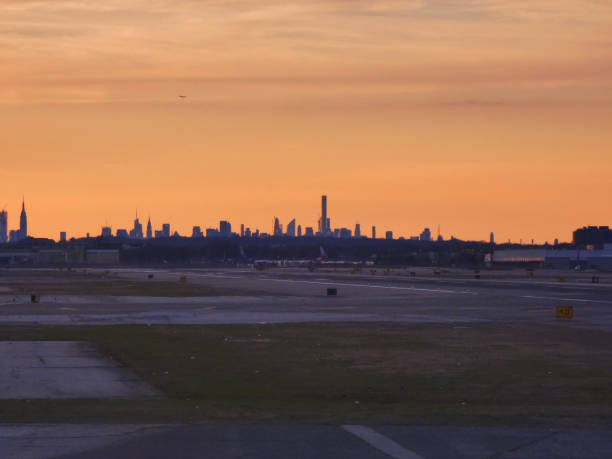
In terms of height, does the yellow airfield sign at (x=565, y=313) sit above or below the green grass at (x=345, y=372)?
above

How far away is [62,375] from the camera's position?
22875 millimetres

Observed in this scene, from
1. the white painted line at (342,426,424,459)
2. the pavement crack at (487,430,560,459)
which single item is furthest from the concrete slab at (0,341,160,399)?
the pavement crack at (487,430,560,459)

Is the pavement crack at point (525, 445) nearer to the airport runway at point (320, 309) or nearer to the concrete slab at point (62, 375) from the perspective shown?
the concrete slab at point (62, 375)

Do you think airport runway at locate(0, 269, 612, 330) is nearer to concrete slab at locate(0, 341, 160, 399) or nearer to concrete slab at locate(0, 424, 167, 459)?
concrete slab at locate(0, 341, 160, 399)

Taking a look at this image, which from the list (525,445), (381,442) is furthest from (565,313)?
(381,442)

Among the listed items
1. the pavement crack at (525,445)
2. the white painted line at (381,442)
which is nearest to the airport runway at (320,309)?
the pavement crack at (525,445)

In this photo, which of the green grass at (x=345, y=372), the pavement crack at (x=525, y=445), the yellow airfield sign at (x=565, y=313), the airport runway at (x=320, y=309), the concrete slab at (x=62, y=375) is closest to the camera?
the pavement crack at (x=525, y=445)

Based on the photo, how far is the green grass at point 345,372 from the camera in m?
17.4

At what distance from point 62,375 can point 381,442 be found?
1228 centimetres

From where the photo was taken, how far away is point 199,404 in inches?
719

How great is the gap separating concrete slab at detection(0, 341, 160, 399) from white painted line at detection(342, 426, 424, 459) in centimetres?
718

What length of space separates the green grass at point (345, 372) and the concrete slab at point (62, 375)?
764 millimetres

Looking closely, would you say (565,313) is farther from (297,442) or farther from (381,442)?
(297,442)

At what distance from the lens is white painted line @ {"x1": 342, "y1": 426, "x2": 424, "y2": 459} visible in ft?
40.9
